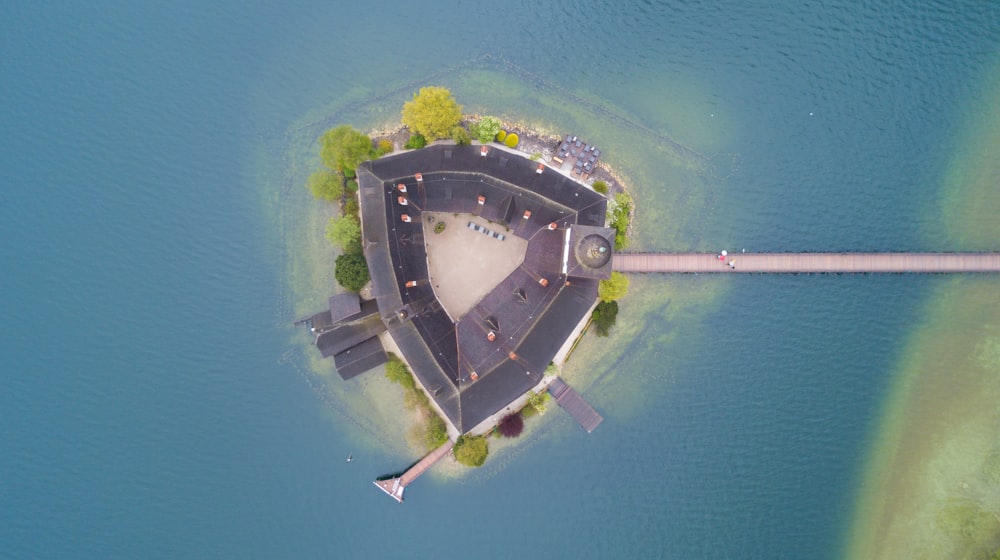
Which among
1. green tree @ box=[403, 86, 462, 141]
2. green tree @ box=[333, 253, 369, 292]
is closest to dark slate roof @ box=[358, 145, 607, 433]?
green tree @ box=[333, 253, 369, 292]

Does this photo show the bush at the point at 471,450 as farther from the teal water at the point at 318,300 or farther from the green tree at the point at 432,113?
the green tree at the point at 432,113

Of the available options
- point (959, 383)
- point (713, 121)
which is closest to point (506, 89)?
point (713, 121)

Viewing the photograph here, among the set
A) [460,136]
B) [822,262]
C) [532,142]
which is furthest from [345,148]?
[822,262]

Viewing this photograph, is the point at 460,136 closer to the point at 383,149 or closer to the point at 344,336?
the point at 383,149

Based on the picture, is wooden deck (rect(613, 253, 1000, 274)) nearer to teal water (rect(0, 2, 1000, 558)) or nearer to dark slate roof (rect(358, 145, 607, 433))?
teal water (rect(0, 2, 1000, 558))

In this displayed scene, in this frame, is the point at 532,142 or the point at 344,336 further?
the point at 532,142

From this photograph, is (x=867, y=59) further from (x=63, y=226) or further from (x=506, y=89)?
(x=63, y=226)
